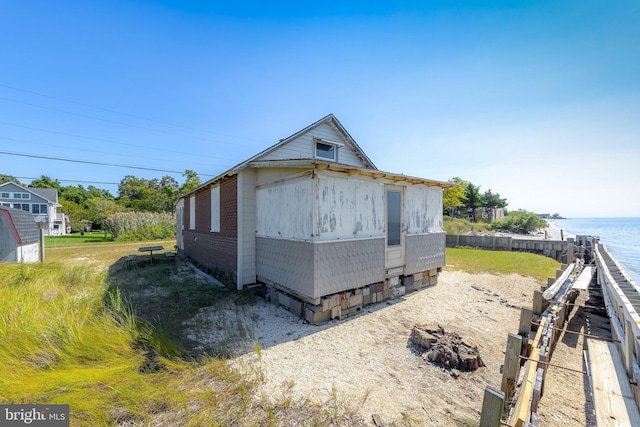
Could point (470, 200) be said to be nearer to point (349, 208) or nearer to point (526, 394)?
point (349, 208)

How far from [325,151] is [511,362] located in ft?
30.6

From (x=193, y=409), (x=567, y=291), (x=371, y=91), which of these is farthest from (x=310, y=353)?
(x=371, y=91)

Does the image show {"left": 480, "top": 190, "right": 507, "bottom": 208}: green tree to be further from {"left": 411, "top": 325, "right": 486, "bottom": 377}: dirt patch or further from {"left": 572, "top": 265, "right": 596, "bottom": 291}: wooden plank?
{"left": 411, "top": 325, "right": 486, "bottom": 377}: dirt patch

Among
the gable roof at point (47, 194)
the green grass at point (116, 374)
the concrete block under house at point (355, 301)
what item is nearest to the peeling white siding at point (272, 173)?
the concrete block under house at point (355, 301)

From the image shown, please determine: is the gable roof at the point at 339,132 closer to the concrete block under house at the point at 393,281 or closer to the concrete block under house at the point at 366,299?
the concrete block under house at the point at 366,299

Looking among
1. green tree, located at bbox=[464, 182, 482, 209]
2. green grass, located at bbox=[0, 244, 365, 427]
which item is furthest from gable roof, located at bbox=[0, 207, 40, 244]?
green tree, located at bbox=[464, 182, 482, 209]

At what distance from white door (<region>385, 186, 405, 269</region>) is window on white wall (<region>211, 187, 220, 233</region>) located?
5763 millimetres

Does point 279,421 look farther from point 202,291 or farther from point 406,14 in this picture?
point 406,14

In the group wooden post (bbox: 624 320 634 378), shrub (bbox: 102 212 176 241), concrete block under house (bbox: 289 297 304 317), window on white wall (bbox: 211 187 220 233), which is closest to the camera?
wooden post (bbox: 624 320 634 378)

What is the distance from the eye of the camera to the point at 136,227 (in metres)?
23.3

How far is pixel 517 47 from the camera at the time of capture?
7102 millimetres

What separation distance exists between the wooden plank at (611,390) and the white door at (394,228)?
3865 mm

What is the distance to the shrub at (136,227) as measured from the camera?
74.5ft

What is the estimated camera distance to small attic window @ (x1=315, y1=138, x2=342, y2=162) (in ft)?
34.1
